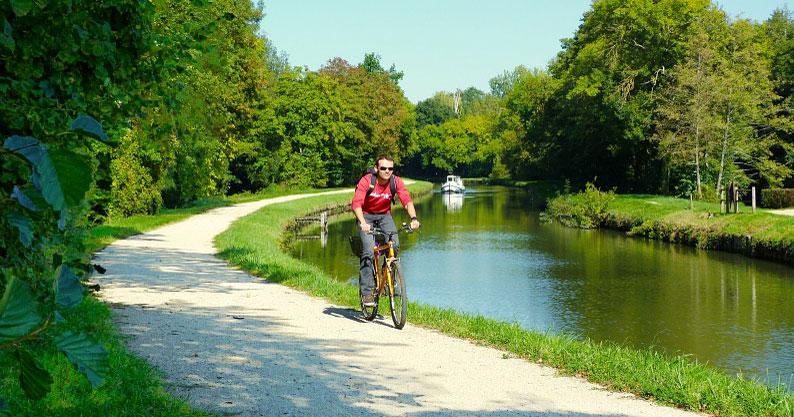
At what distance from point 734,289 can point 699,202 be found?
1757 cm

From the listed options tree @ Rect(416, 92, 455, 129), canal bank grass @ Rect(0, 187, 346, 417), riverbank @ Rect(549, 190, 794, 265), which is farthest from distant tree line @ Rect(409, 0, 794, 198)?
tree @ Rect(416, 92, 455, 129)

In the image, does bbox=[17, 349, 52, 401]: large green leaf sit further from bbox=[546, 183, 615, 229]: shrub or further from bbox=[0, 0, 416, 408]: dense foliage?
bbox=[546, 183, 615, 229]: shrub

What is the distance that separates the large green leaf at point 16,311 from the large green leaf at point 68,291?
0.28 ft

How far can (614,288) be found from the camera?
714 inches

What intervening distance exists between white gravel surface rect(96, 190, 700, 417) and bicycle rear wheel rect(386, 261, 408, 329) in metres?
0.15

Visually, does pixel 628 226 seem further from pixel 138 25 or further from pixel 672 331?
pixel 138 25

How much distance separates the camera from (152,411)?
518 centimetres

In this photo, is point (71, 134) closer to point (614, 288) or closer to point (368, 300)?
point (368, 300)

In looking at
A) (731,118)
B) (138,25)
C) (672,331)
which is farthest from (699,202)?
(138,25)

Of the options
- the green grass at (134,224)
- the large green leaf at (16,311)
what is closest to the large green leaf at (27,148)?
the large green leaf at (16,311)

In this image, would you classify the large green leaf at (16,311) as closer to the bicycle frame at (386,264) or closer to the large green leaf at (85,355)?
the large green leaf at (85,355)

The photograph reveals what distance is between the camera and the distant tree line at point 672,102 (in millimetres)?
33750

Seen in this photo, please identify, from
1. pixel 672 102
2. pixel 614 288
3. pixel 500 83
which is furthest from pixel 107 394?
pixel 500 83

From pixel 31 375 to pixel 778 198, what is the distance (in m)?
35.7
